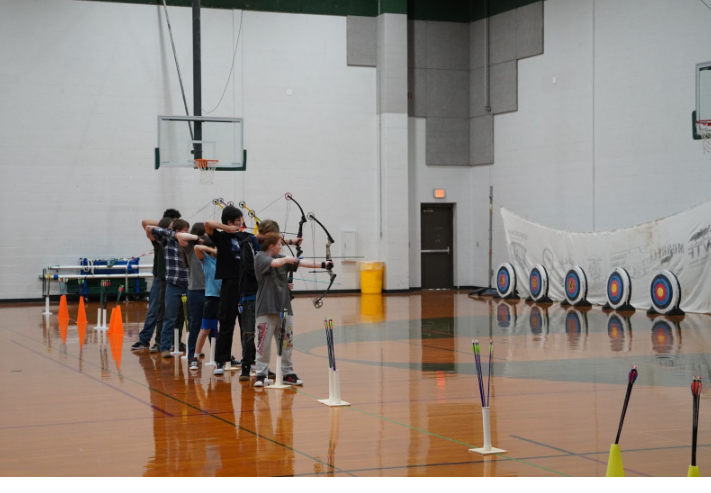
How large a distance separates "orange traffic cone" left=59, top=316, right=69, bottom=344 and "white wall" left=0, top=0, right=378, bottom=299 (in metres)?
4.97

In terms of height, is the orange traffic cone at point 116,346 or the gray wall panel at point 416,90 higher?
the gray wall panel at point 416,90

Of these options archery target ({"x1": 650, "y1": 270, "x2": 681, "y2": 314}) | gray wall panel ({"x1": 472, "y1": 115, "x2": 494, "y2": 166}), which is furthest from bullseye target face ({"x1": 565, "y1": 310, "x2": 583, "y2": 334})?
gray wall panel ({"x1": 472, "y1": 115, "x2": 494, "y2": 166})

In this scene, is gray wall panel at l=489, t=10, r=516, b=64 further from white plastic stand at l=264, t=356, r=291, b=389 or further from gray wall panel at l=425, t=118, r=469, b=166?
white plastic stand at l=264, t=356, r=291, b=389

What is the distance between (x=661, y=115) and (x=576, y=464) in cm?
1356

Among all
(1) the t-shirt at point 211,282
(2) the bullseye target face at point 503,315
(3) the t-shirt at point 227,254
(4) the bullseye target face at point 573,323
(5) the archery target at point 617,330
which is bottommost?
(2) the bullseye target face at point 503,315

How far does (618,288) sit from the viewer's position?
16.5m

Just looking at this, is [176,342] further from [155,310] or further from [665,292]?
[665,292]

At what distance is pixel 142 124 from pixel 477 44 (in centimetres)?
933

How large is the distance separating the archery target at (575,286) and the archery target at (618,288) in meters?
0.71

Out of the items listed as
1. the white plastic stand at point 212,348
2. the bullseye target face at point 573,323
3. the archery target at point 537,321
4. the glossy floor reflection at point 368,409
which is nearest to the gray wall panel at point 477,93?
the archery target at point 537,321

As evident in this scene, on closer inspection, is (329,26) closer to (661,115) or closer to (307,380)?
(661,115)

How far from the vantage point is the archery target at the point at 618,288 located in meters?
16.4

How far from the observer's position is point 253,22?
21.4 metres

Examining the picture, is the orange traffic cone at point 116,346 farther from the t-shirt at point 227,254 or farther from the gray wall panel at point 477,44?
the gray wall panel at point 477,44
